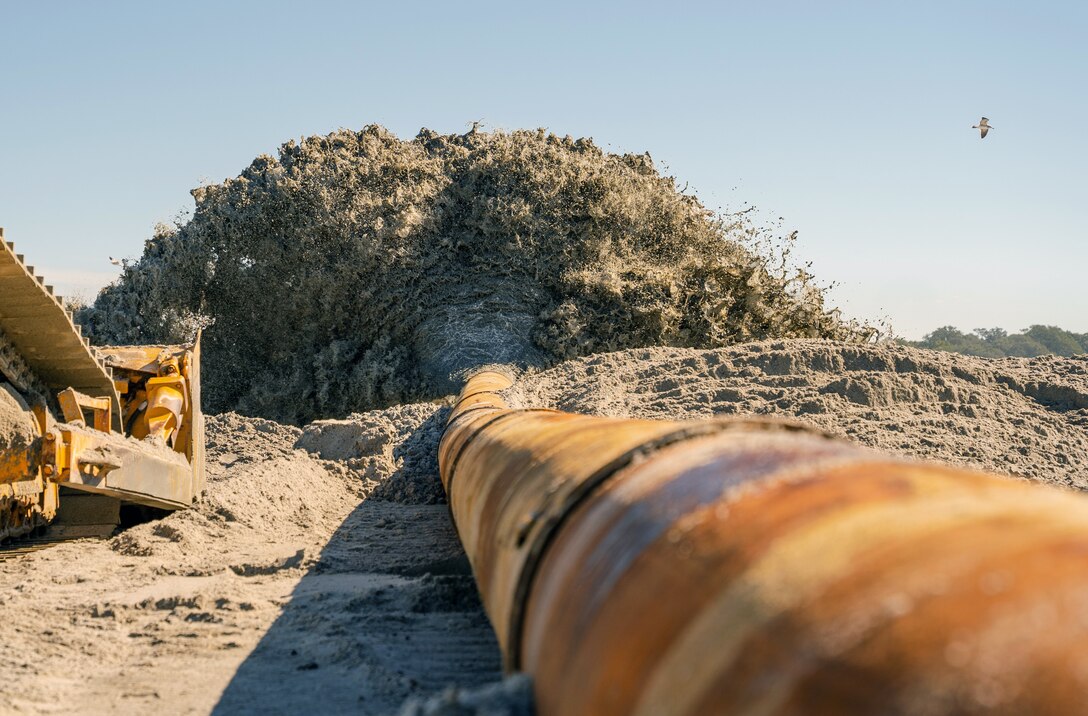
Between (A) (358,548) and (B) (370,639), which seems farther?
(A) (358,548)

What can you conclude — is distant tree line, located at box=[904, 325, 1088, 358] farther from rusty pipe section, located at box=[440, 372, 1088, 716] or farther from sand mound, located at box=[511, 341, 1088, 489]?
rusty pipe section, located at box=[440, 372, 1088, 716]

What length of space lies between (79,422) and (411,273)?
8.55 m

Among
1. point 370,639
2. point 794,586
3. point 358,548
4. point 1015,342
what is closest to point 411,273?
point 358,548

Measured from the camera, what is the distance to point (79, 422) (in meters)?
5.38

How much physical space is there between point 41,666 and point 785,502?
322cm

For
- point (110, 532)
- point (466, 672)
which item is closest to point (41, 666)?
point (466, 672)

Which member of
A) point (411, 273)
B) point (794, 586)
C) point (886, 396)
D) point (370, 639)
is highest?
point (411, 273)

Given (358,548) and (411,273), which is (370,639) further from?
(411,273)

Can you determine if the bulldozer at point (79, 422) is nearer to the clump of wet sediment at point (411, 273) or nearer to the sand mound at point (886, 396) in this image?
the sand mound at point (886, 396)

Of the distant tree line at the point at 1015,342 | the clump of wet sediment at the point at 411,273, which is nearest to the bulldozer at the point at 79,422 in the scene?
the clump of wet sediment at the point at 411,273

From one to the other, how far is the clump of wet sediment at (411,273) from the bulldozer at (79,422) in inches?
249

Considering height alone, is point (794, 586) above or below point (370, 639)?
above

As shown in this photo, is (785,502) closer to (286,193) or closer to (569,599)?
(569,599)

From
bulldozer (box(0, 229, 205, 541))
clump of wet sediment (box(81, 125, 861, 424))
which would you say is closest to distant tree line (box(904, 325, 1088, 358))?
clump of wet sediment (box(81, 125, 861, 424))
